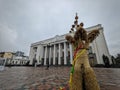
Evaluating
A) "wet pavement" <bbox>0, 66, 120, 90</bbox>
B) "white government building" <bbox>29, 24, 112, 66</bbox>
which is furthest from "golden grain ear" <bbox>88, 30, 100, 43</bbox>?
"white government building" <bbox>29, 24, 112, 66</bbox>

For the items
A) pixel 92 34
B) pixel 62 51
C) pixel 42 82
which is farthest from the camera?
pixel 62 51

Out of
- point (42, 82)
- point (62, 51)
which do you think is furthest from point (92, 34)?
point (62, 51)

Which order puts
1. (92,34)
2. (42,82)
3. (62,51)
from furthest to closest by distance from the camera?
(62,51) → (42,82) → (92,34)

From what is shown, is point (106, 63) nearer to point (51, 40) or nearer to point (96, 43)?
point (96, 43)

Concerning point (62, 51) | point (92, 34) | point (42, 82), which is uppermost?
point (62, 51)

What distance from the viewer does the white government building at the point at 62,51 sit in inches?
1054

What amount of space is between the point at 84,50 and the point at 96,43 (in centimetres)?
2820

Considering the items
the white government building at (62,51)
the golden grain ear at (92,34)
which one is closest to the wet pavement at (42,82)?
the golden grain ear at (92,34)

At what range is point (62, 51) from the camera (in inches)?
1463

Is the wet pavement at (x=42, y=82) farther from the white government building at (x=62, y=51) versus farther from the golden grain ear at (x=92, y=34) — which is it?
the white government building at (x=62, y=51)

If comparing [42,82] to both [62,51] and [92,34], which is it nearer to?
[92,34]

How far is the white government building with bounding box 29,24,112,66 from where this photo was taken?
2677 cm

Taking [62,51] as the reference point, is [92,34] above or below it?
below

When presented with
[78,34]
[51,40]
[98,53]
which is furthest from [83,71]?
[51,40]
